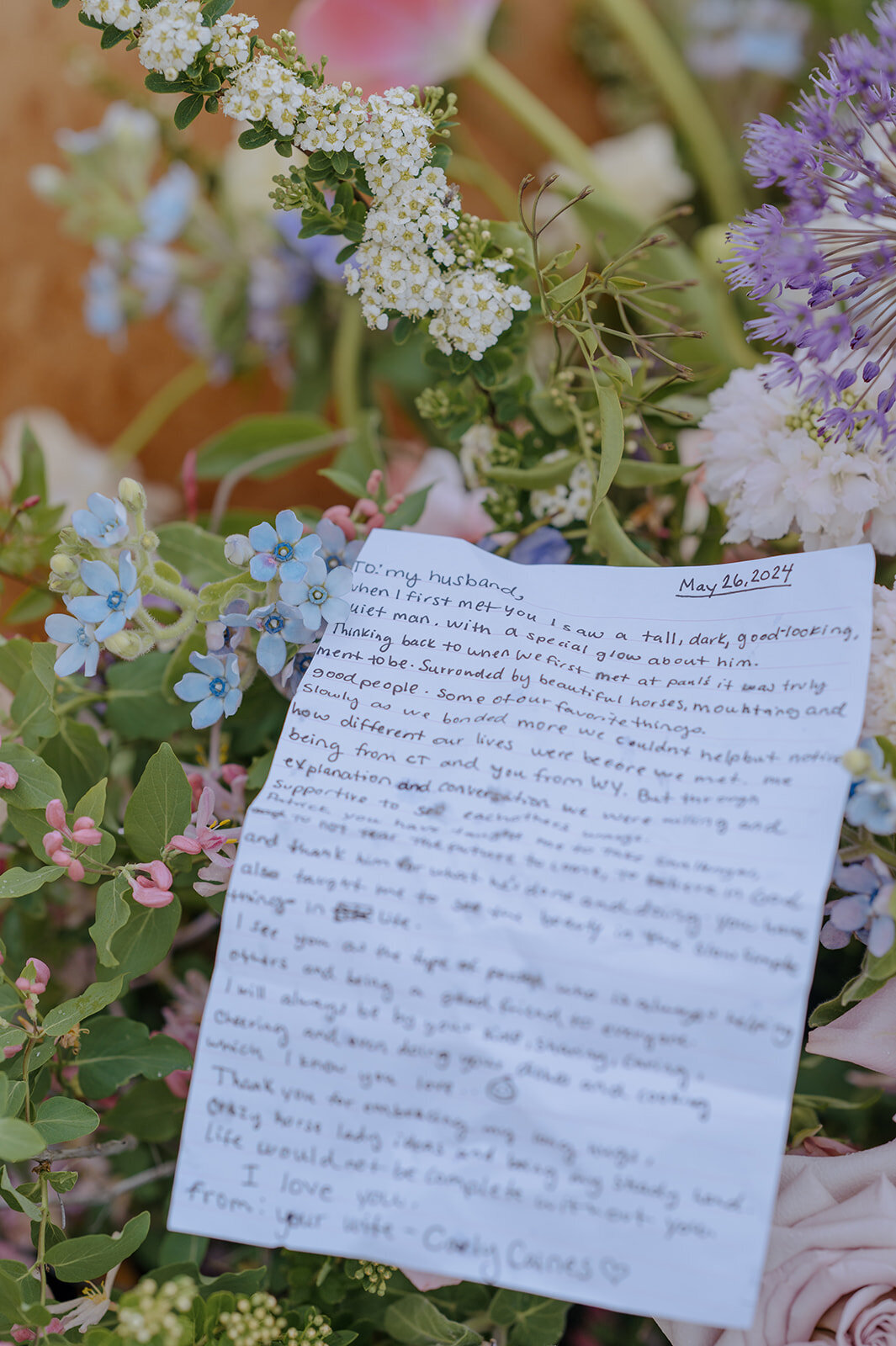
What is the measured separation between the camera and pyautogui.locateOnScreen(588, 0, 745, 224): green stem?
0.85 metres

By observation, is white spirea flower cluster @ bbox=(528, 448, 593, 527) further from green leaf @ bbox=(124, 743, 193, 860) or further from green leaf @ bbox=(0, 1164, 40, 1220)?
green leaf @ bbox=(0, 1164, 40, 1220)

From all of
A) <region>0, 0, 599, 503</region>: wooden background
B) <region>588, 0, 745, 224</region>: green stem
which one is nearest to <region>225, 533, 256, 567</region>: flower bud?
<region>0, 0, 599, 503</region>: wooden background

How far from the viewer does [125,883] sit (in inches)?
15.1

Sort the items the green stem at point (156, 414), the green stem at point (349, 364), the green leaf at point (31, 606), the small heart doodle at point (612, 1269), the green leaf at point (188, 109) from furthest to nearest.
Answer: the green stem at point (156, 414) < the green stem at point (349, 364) < the green leaf at point (31, 606) < the green leaf at point (188, 109) < the small heart doodle at point (612, 1269)

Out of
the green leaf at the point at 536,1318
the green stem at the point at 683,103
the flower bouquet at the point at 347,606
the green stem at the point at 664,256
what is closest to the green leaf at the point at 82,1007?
the flower bouquet at the point at 347,606

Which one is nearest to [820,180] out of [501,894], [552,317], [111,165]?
[552,317]

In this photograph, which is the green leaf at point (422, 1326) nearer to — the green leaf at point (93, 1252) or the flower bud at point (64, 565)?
the green leaf at point (93, 1252)

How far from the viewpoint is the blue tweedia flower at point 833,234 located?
1.23ft

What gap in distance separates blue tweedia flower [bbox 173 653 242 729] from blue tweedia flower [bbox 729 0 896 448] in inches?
10.4

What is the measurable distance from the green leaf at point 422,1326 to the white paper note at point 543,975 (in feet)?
0.35

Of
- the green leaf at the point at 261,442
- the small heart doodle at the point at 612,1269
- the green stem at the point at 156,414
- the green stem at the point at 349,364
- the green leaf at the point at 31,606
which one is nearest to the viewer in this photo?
the small heart doodle at the point at 612,1269

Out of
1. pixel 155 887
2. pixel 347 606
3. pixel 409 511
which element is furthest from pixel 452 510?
pixel 155 887

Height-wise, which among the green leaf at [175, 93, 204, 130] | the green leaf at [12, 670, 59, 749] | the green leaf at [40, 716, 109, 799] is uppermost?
the green leaf at [175, 93, 204, 130]

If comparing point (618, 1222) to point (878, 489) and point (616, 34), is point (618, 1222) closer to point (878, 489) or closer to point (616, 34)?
point (878, 489)
